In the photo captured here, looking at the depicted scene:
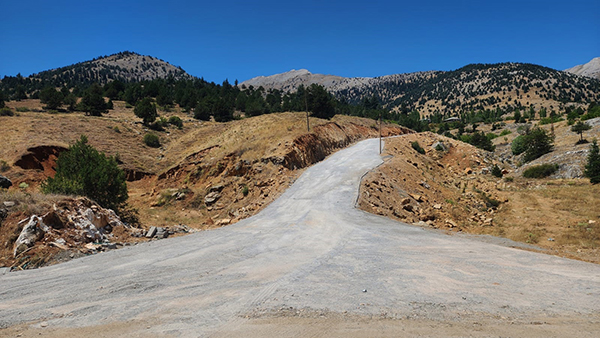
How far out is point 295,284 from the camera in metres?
7.66

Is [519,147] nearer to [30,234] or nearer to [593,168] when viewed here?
[593,168]

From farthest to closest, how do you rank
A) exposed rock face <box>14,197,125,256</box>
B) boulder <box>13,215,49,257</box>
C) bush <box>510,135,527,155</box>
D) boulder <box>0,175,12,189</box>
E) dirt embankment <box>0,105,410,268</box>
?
bush <box>510,135,527,155</box>
boulder <box>0,175,12,189</box>
dirt embankment <box>0,105,410,268</box>
exposed rock face <box>14,197,125,256</box>
boulder <box>13,215,49,257</box>

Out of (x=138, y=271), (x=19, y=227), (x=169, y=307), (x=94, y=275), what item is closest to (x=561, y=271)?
(x=169, y=307)

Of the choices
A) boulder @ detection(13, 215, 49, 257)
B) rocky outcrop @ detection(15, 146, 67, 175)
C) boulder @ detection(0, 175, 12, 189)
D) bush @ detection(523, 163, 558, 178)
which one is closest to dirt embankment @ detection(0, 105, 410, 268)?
rocky outcrop @ detection(15, 146, 67, 175)

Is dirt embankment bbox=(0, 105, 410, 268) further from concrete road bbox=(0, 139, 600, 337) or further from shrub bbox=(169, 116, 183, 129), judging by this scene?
shrub bbox=(169, 116, 183, 129)

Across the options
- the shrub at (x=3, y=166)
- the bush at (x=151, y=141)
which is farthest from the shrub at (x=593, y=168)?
the shrub at (x=3, y=166)

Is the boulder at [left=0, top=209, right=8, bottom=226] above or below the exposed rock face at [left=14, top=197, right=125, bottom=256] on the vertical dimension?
above

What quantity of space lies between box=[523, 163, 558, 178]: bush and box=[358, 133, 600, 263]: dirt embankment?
5.13ft

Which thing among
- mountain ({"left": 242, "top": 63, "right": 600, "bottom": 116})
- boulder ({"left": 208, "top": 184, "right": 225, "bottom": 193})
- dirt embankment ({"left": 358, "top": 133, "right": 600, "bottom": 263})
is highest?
mountain ({"left": 242, "top": 63, "right": 600, "bottom": 116})

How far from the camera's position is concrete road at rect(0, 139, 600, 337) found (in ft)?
19.5

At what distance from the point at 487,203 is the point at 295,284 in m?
21.0

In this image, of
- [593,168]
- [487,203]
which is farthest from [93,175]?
[593,168]

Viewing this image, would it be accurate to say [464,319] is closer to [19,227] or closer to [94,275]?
[94,275]

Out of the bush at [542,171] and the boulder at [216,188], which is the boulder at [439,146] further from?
the boulder at [216,188]
